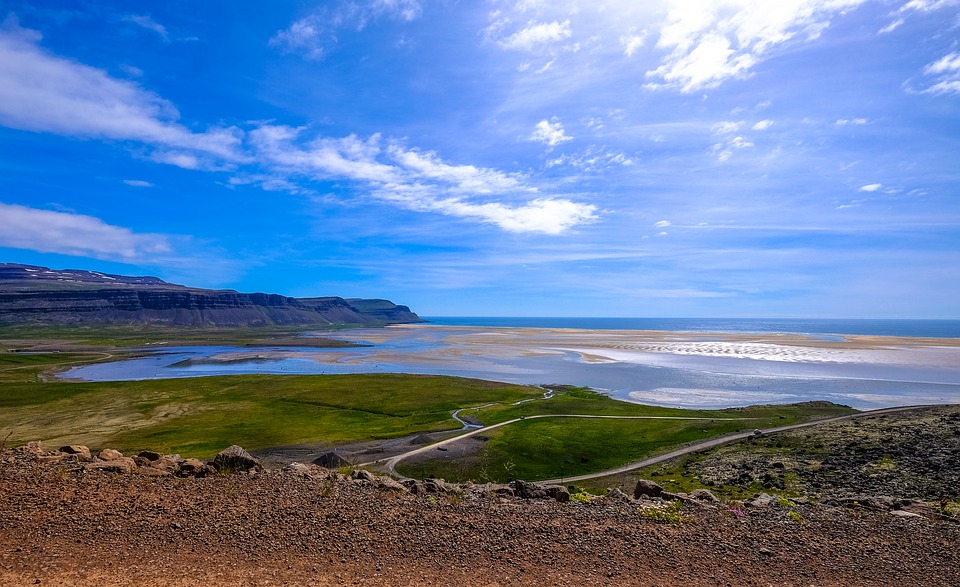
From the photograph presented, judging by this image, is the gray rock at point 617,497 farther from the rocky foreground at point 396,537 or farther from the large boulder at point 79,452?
the large boulder at point 79,452

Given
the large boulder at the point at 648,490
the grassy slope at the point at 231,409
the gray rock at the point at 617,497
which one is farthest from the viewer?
the grassy slope at the point at 231,409

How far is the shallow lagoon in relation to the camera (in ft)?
212

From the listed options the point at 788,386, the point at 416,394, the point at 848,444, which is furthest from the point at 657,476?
the point at 788,386

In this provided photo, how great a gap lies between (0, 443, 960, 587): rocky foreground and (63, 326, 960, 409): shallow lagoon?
162ft

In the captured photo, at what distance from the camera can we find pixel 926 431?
114 ft

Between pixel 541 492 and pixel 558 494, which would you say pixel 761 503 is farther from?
pixel 541 492

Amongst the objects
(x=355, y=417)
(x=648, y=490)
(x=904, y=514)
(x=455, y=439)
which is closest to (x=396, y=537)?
(x=648, y=490)

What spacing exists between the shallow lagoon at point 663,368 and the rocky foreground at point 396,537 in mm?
49499

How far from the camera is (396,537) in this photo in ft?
33.0

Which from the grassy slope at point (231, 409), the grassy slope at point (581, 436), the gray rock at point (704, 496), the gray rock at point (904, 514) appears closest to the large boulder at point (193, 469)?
the gray rock at point (704, 496)

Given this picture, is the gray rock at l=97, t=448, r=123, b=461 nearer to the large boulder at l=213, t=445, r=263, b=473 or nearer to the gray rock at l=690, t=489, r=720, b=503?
the large boulder at l=213, t=445, r=263, b=473

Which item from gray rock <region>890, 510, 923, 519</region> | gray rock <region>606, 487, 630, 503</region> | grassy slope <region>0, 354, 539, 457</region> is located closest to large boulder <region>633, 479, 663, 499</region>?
gray rock <region>606, 487, 630, 503</region>

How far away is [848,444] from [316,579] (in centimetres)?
3920

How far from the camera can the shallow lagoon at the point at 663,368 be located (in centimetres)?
6469
